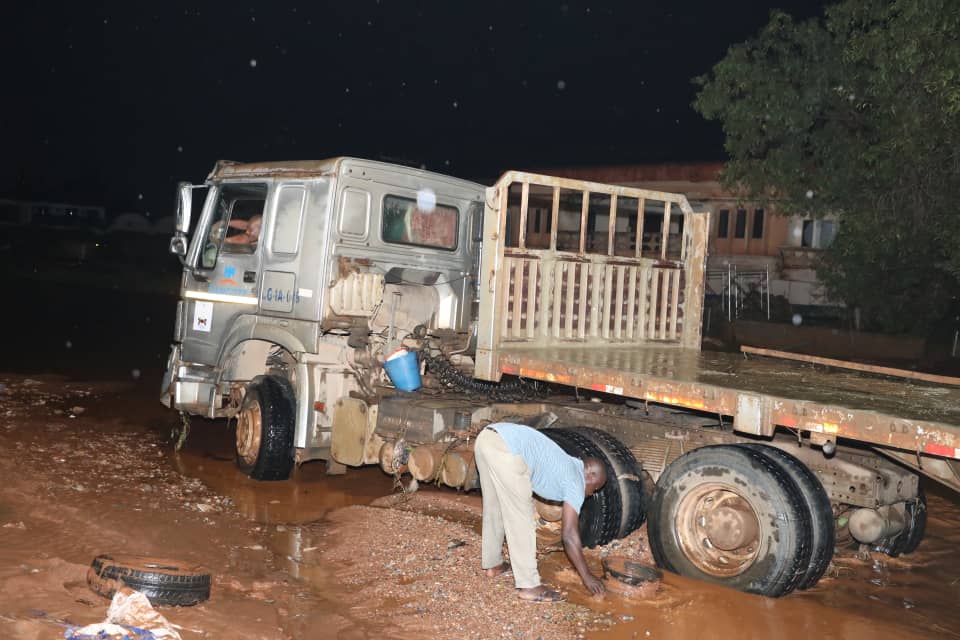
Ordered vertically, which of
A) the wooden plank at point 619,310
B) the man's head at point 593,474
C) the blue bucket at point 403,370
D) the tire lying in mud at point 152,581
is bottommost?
the tire lying in mud at point 152,581

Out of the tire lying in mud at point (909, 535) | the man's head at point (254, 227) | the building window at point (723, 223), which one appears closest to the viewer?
the tire lying in mud at point (909, 535)

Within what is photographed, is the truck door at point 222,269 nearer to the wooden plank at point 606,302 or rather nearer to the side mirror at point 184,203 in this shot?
the side mirror at point 184,203

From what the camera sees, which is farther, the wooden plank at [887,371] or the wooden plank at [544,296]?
the wooden plank at [544,296]

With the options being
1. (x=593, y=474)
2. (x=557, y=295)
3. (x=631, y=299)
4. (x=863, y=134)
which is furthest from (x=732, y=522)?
(x=863, y=134)

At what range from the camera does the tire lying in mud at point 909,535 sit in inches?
256

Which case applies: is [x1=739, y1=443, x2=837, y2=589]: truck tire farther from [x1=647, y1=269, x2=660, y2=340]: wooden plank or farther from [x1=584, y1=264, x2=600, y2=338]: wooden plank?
[x1=647, y1=269, x2=660, y2=340]: wooden plank

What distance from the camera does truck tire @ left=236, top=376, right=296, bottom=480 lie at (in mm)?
8133

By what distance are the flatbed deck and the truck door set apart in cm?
272

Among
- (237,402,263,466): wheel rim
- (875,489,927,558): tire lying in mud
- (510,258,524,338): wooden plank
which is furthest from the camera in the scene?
(237,402,263,466): wheel rim

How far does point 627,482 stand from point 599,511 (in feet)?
0.91

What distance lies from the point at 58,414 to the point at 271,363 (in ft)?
11.2

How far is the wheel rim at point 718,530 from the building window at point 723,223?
23.0 metres

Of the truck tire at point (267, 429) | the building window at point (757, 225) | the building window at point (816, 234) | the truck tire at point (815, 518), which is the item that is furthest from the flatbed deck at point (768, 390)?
the building window at point (757, 225)

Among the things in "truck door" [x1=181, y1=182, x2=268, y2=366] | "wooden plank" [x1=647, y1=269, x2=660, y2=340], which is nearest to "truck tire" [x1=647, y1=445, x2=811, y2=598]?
"wooden plank" [x1=647, y1=269, x2=660, y2=340]
